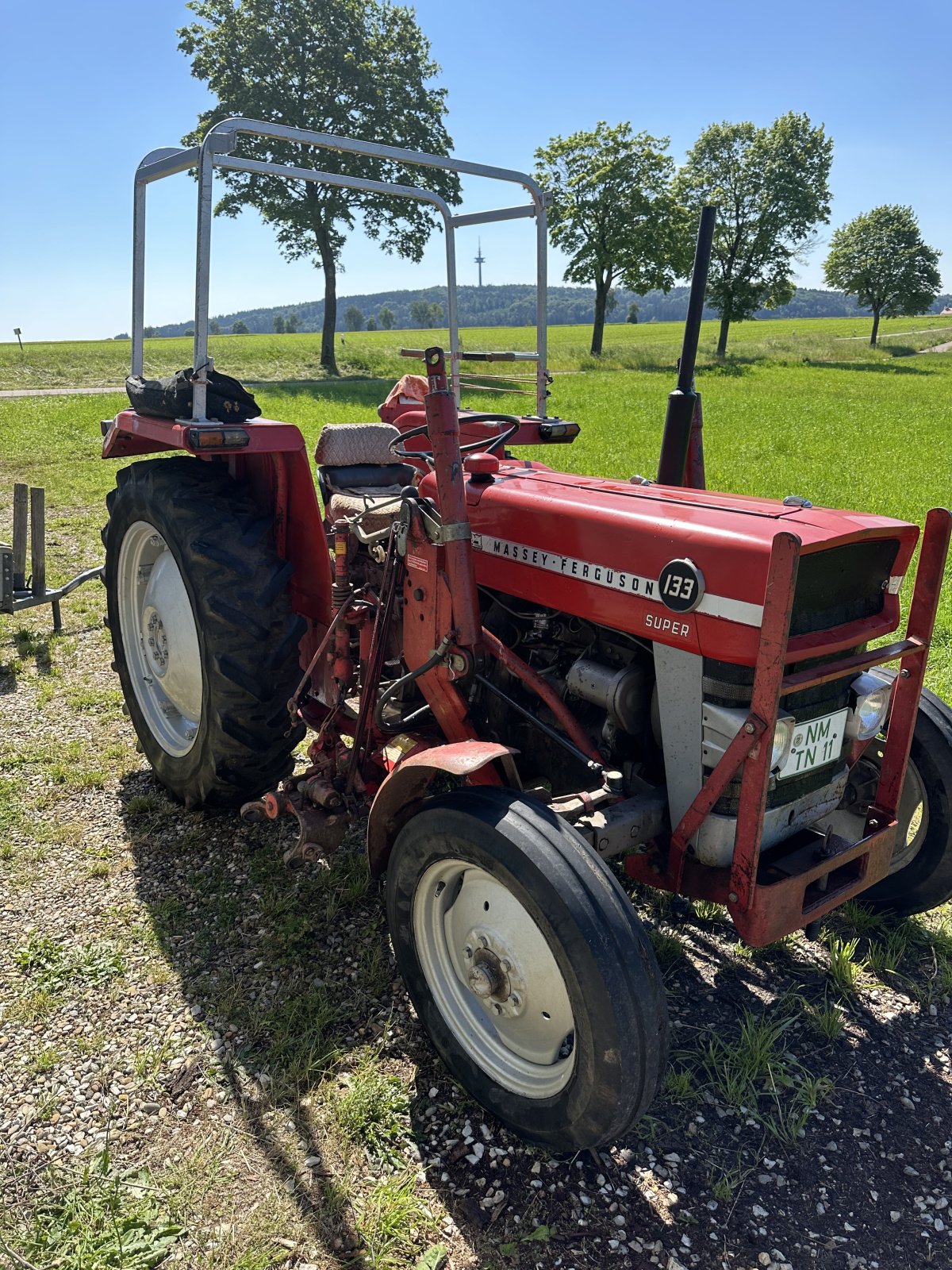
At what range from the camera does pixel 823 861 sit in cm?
213

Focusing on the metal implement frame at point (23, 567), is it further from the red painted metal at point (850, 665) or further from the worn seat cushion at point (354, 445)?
the red painted metal at point (850, 665)

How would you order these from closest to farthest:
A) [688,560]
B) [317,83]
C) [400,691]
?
[688,560] → [400,691] → [317,83]

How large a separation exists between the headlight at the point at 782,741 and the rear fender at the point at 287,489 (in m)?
1.75

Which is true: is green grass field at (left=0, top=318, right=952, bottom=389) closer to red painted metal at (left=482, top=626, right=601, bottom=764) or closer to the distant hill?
red painted metal at (left=482, top=626, right=601, bottom=764)

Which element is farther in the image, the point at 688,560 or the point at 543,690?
the point at 543,690

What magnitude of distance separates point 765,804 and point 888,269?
54.6m

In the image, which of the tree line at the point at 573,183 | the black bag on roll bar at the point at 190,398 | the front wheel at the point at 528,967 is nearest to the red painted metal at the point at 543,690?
the front wheel at the point at 528,967

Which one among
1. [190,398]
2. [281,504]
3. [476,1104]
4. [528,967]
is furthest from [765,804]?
[190,398]

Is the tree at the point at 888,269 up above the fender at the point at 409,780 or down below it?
above

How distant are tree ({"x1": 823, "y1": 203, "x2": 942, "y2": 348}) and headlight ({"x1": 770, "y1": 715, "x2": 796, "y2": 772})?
2013 inches

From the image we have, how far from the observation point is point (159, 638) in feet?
11.4

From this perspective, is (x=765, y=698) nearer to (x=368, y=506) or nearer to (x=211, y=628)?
(x=368, y=506)

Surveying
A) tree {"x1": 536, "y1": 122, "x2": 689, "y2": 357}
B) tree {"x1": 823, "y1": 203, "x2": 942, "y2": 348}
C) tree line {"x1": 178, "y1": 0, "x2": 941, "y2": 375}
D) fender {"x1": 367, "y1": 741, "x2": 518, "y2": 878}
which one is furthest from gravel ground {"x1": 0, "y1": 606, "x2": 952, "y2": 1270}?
Answer: tree {"x1": 823, "y1": 203, "x2": 942, "y2": 348}

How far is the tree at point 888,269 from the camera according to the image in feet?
155
